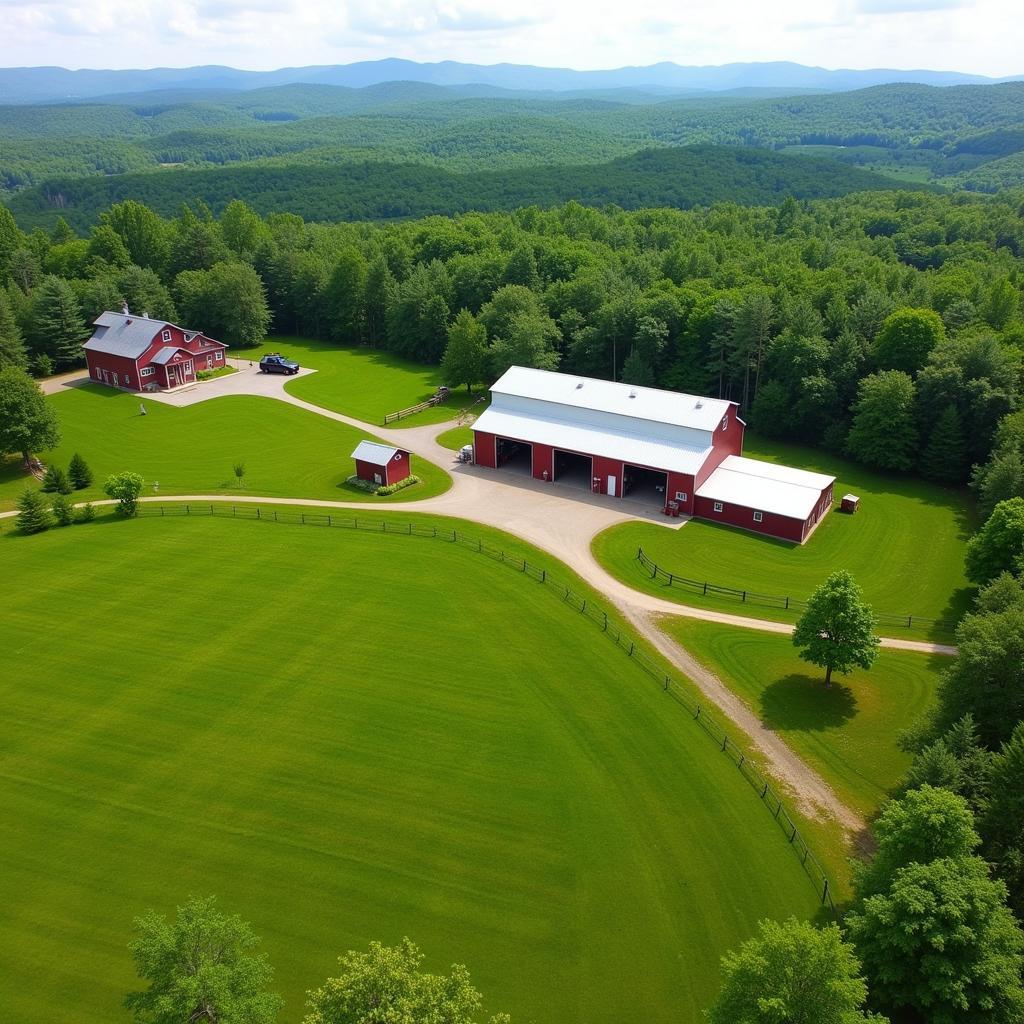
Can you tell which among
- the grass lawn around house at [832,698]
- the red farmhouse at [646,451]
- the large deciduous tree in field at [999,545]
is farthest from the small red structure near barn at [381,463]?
the large deciduous tree in field at [999,545]

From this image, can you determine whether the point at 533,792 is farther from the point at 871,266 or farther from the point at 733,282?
the point at 871,266

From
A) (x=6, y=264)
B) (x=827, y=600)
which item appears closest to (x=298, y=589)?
(x=827, y=600)

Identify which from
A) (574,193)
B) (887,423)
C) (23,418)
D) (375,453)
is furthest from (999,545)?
(574,193)

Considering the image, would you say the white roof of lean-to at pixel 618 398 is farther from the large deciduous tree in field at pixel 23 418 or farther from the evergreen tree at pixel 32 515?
the large deciduous tree in field at pixel 23 418

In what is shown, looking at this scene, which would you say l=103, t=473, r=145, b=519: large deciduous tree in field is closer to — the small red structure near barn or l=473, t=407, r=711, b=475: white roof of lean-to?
the small red structure near barn

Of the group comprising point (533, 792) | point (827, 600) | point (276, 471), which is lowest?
point (276, 471)

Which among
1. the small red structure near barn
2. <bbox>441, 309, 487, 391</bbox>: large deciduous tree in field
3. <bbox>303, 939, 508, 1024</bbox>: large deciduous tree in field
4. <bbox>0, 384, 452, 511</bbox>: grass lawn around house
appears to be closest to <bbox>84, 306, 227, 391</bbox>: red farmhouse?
<bbox>0, 384, 452, 511</bbox>: grass lawn around house
